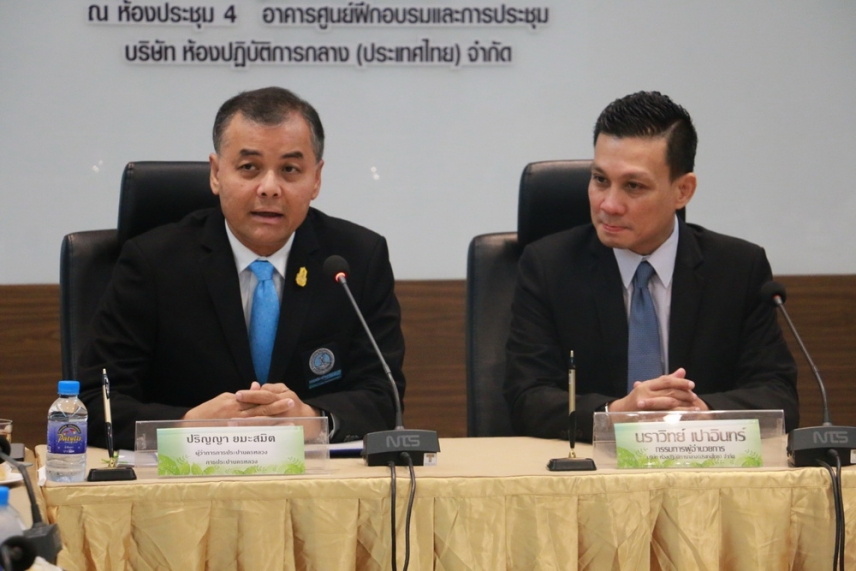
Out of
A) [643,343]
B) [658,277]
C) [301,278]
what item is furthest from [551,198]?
[301,278]

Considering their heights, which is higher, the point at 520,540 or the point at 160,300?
the point at 160,300

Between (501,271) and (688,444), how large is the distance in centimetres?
104

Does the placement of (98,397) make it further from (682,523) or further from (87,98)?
(87,98)

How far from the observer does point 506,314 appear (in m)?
2.95

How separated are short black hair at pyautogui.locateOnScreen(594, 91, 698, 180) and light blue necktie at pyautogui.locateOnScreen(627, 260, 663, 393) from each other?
0.32 m

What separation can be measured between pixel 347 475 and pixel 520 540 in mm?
304

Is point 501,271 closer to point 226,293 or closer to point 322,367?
point 322,367

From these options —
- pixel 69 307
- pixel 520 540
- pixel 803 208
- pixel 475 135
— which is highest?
pixel 475 135

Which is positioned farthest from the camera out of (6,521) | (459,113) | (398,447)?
(459,113)

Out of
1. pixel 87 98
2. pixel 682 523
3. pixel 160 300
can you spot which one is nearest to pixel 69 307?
pixel 160 300

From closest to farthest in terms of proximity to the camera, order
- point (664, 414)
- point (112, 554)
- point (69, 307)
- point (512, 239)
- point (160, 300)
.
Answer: point (112, 554) < point (664, 414) < point (160, 300) < point (69, 307) < point (512, 239)

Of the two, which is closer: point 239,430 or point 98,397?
point 239,430

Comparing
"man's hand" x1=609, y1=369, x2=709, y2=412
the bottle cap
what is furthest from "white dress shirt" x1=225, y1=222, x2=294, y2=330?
"man's hand" x1=609, y1=369, x2=709, y2=412

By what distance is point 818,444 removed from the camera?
2043mm
